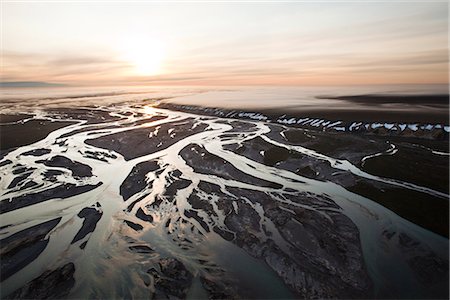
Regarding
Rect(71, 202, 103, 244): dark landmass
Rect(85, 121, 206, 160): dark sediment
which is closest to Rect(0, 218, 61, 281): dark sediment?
Rect(71, 202, 103, 244): dark landmass

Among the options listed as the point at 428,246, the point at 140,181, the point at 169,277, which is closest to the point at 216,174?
the point at 140,181

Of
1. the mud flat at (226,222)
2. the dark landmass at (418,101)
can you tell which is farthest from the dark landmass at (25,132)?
the dark landmass at (418,101)

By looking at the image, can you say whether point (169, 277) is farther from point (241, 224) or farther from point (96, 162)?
point (96, 162)

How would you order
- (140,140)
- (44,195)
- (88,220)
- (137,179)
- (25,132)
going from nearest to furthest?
(88,220), (44,195), (137,179), (140,140), (25,132)

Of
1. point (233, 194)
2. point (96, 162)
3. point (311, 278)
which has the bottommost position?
point (311, 278)

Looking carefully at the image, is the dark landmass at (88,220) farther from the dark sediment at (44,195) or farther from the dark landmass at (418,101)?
the dark landmass at (418,101)

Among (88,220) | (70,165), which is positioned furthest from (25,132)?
(88,220)

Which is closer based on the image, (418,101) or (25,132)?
(25,132)

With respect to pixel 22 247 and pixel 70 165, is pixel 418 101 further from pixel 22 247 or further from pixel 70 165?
pixel 22 247

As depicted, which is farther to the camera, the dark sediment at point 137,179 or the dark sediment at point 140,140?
the dark sediment at point 140,140
